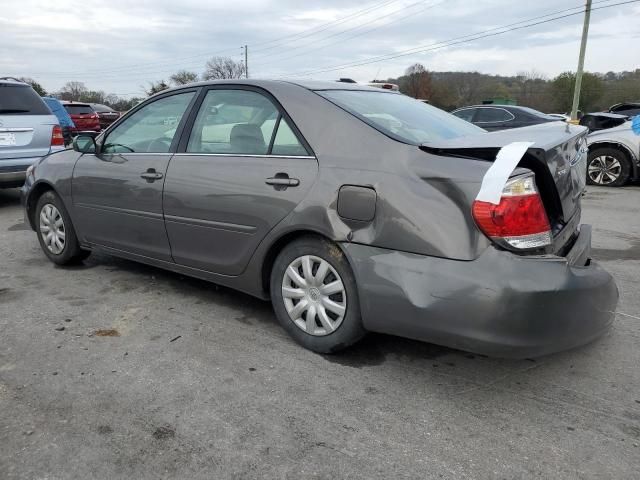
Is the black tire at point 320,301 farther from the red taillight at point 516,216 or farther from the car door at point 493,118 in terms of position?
the car door at point 493,118

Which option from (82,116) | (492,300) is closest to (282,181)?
(492,300)

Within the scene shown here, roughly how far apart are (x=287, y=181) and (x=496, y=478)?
5.87 ft

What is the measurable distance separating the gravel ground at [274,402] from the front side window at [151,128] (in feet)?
3.79

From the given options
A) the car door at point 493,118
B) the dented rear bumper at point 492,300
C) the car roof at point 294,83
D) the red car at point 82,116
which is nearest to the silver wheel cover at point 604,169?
the car door at point 493,118

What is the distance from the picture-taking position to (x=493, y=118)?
11.4m

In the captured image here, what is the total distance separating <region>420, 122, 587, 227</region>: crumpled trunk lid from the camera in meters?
2.52

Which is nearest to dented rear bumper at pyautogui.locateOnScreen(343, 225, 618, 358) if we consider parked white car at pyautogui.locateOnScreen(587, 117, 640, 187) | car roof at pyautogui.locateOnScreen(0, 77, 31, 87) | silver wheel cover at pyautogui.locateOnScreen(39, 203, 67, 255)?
silver wheel cover at pyautogui.locateOnScreen(39, 203, 67, 255)

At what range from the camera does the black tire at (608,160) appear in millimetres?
9773

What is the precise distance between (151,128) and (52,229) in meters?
1.51

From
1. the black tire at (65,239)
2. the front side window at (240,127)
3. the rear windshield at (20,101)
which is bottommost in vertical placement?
the black tire at (65,239)

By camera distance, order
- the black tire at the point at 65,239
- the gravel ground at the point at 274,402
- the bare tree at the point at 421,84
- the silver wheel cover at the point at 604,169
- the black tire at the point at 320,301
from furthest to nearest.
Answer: the bare tree at the point at 421,84 → the silver wheel cover at the point at 604,169 → the black tire at the point at 65,239 → the black tire at the point at 320,301 → the gravel ground at the point at 274,402

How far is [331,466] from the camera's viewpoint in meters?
2.17

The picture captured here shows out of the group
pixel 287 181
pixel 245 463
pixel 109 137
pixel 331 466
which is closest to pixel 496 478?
pixel 331 466

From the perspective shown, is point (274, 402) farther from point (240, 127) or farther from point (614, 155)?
point (614, 155)
